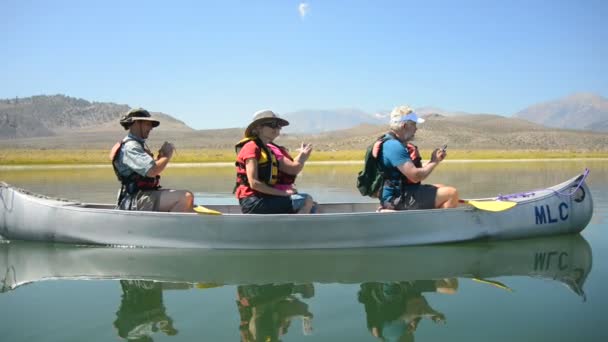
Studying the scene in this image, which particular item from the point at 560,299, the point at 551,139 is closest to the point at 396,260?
the point at 560,299

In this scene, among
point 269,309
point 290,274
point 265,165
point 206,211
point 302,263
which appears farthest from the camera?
point 206,211

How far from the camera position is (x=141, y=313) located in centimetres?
493

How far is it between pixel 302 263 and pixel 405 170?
1919mm

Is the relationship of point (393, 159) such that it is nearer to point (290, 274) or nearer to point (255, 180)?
point (255, 180)

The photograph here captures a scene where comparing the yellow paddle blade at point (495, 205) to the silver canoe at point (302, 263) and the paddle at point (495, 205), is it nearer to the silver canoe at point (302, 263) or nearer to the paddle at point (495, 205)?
the paddle at point (495, 205)

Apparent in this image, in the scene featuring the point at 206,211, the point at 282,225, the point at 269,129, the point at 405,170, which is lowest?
the point at 282,225

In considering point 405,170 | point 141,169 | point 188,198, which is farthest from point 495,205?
point 141,169

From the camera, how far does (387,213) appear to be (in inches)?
286

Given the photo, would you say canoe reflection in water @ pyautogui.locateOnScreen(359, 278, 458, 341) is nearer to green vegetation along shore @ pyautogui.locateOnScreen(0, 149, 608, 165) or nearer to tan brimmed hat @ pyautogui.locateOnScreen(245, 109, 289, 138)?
tan brimmed hat @ pyautogui.locateOnScreen(245, 109, 289, 138)

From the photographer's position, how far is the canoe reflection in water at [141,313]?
4406 millimetres

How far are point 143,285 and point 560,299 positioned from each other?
15.1ft

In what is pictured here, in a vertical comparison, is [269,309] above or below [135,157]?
below

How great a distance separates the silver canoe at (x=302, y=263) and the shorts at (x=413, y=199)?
0.63m

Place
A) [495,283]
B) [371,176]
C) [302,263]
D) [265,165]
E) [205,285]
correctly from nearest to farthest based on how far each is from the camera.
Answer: [495,283] < [205,285] < [302,263] < [265,165] < [371,176]
